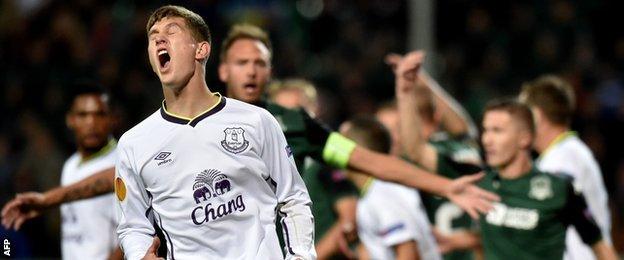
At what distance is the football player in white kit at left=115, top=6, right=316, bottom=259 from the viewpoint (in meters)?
5.02

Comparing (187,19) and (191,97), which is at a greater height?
(187,19)

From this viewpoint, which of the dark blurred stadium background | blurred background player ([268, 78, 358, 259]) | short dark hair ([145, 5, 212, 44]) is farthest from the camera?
the dark blurred stadium background

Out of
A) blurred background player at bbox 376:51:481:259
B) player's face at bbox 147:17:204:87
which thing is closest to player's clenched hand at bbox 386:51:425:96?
blurred background player at bbox 376:51:481:259

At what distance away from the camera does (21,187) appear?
13.3 meters

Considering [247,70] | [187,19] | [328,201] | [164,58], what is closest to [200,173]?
[164,58]

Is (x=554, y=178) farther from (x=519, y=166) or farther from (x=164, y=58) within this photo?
(x=164, y=58)

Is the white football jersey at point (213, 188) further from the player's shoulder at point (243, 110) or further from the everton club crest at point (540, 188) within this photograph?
the everton club crest at point (540, 188)

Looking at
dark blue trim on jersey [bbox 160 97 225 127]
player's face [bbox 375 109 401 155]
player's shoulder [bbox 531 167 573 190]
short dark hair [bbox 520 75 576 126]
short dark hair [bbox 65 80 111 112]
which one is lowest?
player's face [bbox 375 109 401 155]

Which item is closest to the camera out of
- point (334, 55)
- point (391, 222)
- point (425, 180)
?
point (425, 180)

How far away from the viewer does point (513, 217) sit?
7586mm

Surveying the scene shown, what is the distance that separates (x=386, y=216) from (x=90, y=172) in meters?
1.92

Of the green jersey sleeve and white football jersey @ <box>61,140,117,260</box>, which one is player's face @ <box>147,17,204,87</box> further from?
the green jersey sleeve

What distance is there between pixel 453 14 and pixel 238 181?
11.9m

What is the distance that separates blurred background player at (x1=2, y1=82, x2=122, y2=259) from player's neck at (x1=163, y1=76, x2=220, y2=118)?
2416mm
